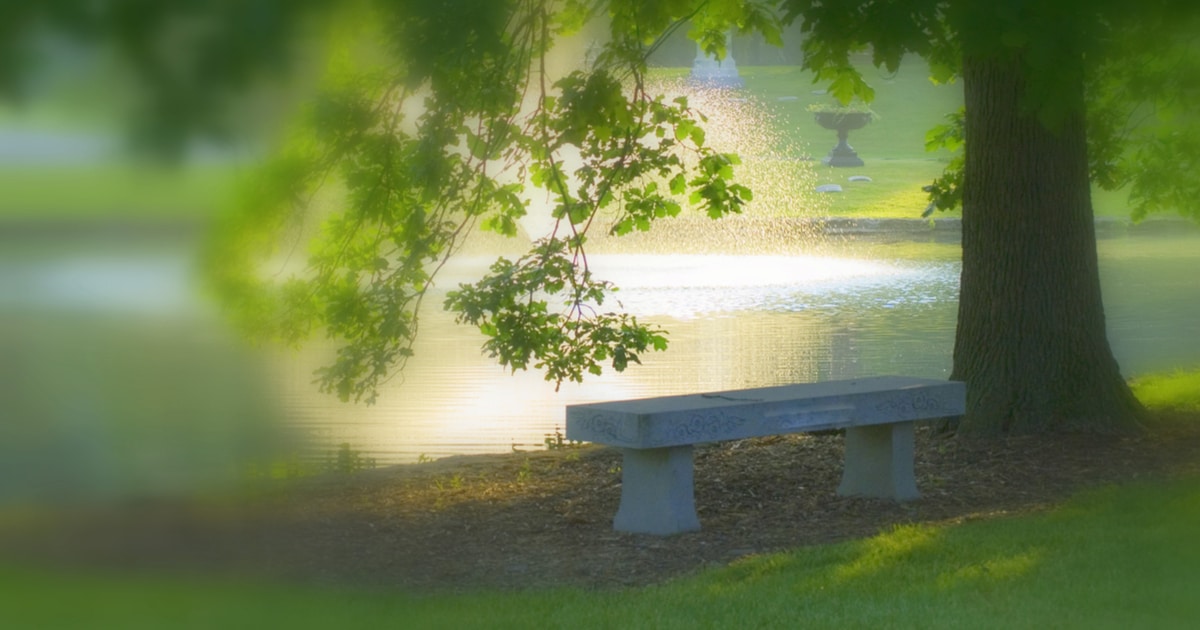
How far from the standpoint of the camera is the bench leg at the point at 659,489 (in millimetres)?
6168

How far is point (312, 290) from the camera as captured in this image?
7676 millimetres

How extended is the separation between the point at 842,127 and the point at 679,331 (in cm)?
2735

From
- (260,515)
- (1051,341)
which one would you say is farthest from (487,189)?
(1051,341)

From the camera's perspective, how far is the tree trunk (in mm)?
7992

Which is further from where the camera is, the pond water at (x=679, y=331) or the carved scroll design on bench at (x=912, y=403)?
the carved scroll design on bench at (x=912, y=403)

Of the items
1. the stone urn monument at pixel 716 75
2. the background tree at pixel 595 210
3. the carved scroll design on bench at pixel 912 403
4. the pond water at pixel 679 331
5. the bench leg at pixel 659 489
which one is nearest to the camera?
the pond water at pixel 679 331

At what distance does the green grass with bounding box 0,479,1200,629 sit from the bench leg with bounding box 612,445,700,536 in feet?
2.29

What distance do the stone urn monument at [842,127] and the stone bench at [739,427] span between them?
107 ft

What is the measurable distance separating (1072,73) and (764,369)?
28.7ft

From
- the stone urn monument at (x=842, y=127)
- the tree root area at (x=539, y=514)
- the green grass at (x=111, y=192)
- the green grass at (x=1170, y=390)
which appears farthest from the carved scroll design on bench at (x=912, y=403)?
the stone urn monument at (x=842, y=127)

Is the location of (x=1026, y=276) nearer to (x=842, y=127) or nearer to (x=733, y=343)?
(x=733, y=343)

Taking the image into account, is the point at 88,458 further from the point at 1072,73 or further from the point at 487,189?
the point at 1072,73

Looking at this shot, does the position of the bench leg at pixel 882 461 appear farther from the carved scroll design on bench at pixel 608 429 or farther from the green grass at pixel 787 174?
the green grass at pixel 787 174

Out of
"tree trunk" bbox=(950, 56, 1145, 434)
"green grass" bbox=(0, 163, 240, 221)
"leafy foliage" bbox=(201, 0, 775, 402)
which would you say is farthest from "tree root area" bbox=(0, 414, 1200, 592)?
"green grass" bbox=(0, 163, 240, 221)
